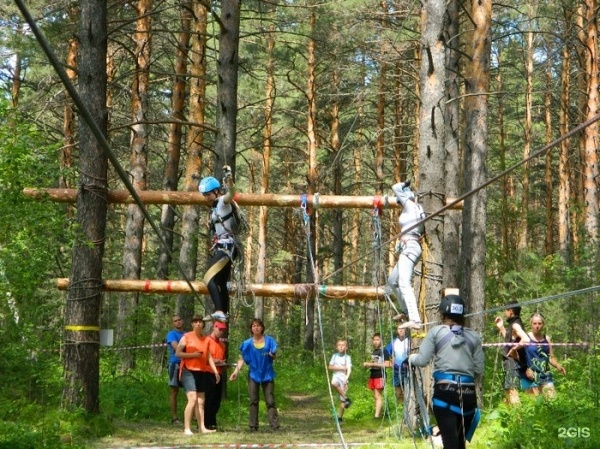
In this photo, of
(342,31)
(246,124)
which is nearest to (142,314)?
(342,31)

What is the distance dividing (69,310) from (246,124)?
21.2 metres

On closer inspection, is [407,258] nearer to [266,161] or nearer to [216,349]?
[216,349]

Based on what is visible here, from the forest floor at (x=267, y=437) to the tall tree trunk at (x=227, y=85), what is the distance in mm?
3799

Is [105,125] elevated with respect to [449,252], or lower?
elevated

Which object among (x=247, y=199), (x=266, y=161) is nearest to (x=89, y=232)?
(x=247, y=199)

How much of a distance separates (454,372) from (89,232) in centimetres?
570

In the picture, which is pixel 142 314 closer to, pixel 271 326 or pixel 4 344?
pixel 4 344

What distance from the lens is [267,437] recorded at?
10289 mm

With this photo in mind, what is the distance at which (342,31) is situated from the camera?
77.2 ft

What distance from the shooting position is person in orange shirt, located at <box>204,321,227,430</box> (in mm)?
11273

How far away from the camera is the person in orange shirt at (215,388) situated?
1127cm

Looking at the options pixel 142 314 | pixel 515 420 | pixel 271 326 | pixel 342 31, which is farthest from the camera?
pixel 271 326

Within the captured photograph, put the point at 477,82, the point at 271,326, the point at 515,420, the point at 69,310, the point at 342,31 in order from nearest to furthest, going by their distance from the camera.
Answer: the point at 515,420, the point at 69,310, the point at 477,82, the point at 342,31, the point at 271,326

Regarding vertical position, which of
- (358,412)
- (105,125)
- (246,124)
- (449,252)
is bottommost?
(358,412)
